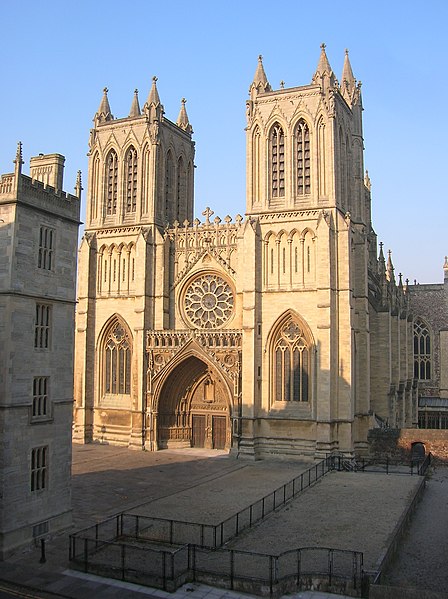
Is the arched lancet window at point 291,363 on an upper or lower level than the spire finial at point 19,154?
lower

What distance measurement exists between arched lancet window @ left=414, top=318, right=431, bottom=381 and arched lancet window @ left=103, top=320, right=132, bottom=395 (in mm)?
29584

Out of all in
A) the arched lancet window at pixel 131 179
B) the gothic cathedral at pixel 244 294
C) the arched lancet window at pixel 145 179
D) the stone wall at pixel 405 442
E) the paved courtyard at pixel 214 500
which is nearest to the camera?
the paved courtyard at pixel 214 500

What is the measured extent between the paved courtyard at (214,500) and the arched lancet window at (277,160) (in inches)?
587

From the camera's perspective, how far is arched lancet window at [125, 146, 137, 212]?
39.4m

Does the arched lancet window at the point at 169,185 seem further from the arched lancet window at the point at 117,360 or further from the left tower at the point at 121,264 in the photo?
the arched lancet window at the point at 117,360

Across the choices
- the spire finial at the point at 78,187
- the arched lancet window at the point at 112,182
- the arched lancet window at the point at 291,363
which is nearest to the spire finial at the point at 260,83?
the arched lancet window at the point at 112,182

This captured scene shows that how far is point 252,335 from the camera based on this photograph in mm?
33750

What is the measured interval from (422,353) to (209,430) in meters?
27.3

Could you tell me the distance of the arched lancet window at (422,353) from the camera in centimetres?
5612

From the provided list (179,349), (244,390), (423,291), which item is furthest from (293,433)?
(423,291)

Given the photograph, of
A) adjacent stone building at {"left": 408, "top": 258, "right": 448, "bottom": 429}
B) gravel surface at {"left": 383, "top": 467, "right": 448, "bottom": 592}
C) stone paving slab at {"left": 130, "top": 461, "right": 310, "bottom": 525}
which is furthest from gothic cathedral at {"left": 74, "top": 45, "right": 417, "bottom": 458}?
adjacent stone building at {"left": 408, "top": 258, "right": 448, "bottom": 429}

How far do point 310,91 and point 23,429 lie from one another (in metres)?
25.3

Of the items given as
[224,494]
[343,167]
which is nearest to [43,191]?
[224,494]

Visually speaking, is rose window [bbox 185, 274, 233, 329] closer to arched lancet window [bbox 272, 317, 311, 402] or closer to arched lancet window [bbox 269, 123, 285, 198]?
arched lancet window [bbox 272, 317, 311, 402]
